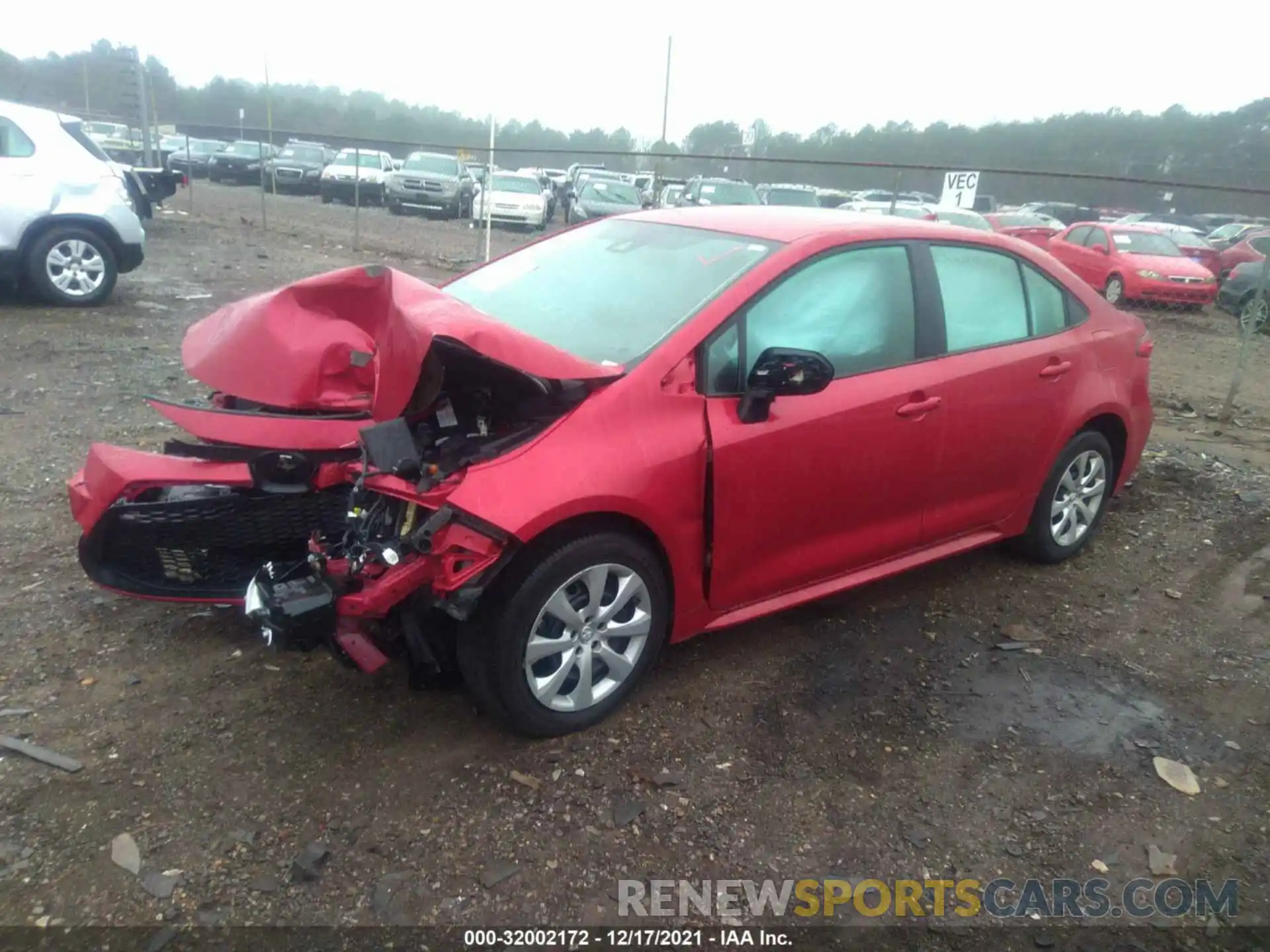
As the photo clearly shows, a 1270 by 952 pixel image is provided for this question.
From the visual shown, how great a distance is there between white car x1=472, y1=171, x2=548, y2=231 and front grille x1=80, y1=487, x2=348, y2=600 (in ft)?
A: 59.6

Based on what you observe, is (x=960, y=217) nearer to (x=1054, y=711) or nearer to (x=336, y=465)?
(x=1054, y=711)

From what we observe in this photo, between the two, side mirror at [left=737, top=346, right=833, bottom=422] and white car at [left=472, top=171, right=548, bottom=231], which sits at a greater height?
white car at [left=472, top=171, right=548, bottom=231]

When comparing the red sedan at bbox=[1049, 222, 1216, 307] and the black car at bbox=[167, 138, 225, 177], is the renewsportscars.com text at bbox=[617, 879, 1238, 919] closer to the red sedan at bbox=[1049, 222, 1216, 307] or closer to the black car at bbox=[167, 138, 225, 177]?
the red sedan at bbox=[1049, 222, 1216, 307]

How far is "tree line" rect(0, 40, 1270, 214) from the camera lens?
39.1 m

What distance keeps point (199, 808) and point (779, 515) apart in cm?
209

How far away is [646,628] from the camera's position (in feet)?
10.4

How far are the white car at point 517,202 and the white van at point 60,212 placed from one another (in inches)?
465

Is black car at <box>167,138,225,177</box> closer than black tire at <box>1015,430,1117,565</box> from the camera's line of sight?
No

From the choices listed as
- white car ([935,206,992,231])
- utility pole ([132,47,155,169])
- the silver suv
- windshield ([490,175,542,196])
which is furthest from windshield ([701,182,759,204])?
utility pole ([132,47,155,169])

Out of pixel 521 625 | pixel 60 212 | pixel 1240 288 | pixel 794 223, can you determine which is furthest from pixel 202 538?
pixel 1240 288

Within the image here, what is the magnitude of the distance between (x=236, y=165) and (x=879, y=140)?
34485mm

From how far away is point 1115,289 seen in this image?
14.8m

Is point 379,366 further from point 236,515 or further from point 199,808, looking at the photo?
point 199,808

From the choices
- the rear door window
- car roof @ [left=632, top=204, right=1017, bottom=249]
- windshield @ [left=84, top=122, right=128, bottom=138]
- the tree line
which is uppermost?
the tree line
